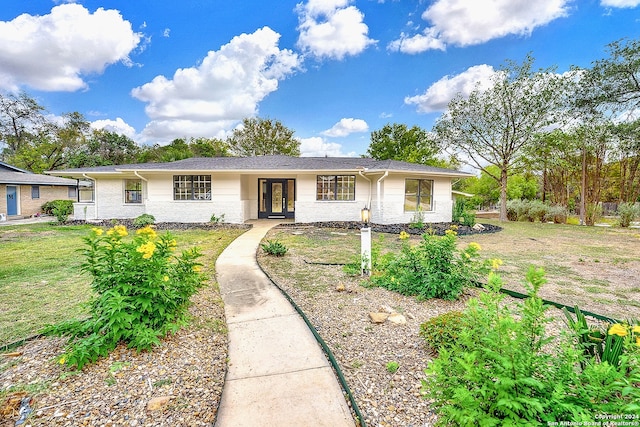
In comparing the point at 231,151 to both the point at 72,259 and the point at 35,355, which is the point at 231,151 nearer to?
the point at 72,259

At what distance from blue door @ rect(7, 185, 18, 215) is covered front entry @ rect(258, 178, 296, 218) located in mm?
14303

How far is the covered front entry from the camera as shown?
14227 mm

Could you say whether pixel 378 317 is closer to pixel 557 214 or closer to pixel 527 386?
pixel 527 386

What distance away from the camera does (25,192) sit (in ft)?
55.1

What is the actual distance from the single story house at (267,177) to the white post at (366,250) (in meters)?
7.33

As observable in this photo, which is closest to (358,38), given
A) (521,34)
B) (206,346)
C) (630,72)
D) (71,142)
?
(521,34)

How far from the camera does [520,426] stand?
111cm

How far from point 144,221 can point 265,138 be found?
23.5 metres

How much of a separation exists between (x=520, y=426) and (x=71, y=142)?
36218 millimetres

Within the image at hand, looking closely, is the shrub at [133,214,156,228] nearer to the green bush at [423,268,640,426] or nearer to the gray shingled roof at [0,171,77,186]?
the gray shingled roof at [0,171,77,186]

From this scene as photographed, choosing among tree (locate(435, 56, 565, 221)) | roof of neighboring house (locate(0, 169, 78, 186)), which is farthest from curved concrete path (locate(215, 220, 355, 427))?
roof of neighboring house (locate(0, 169, 78, 186))

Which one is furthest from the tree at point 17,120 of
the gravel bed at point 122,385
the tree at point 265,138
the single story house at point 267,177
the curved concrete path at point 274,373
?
the curved concrete path at point 274,373

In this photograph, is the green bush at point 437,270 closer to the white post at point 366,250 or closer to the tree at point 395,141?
the white post at point 366,250

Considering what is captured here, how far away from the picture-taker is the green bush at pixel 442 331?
2525 mm
